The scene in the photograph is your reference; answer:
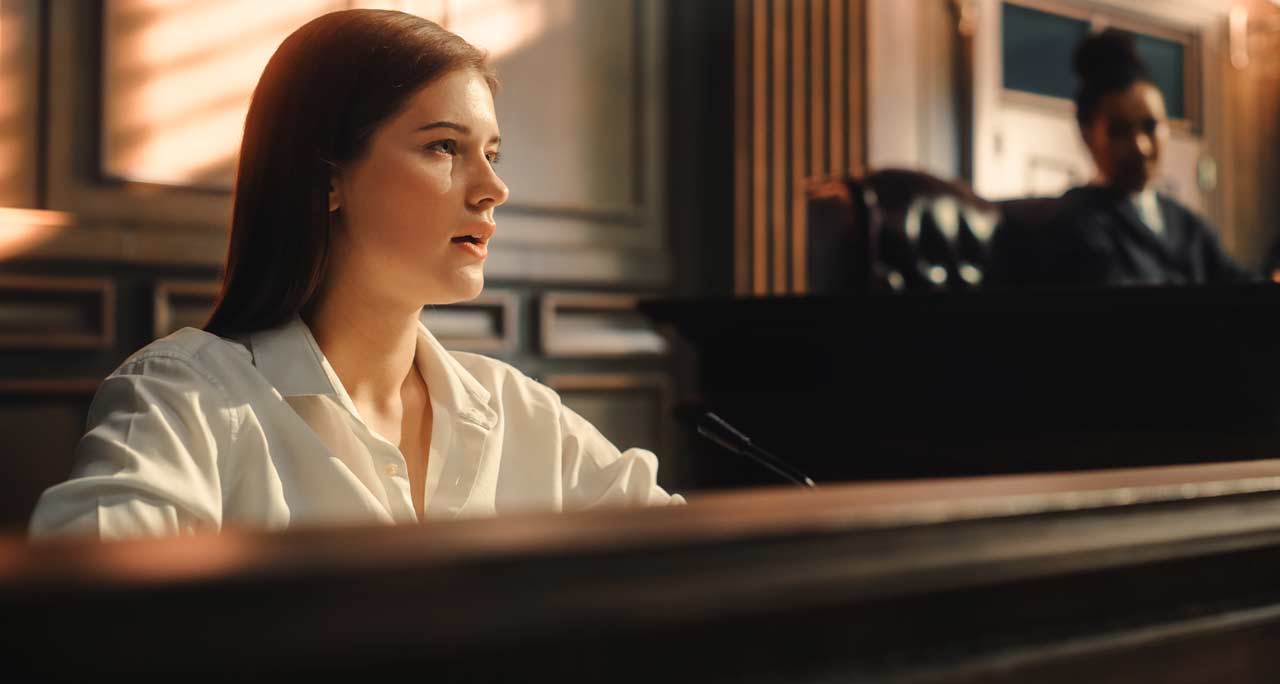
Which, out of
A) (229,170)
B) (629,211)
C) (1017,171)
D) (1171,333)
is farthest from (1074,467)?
(1017,171)

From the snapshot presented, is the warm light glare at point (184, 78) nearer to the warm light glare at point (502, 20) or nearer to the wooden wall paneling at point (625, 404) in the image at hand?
the warm light glare at point (502, 20)

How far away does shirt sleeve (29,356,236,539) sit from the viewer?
0.98 meters

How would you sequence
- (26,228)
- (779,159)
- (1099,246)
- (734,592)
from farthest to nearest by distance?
(779,159) → (1099,246) → (26,228) → (734,592)

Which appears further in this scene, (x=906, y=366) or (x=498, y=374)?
(x=906, y=366)

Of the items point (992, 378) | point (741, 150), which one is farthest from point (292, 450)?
point (741, 150)

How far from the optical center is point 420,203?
4.47ft

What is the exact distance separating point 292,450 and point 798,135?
3.15 metres

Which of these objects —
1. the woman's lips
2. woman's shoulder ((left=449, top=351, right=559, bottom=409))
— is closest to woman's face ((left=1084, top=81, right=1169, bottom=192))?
woman's shoulder ((left=449, top=351, right=559, bottom=409))

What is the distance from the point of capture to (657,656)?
0.35m

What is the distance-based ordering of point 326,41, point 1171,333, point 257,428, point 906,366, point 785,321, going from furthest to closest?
1. point 785,321
2. point 906,366
3. point 1171,333
4. point 326,41
5. point 257,428

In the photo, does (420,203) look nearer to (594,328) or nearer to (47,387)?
(47,387)

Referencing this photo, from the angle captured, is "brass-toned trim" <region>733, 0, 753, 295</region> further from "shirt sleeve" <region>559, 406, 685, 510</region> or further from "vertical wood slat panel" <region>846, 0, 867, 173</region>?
"shirt sleeve" <region>559, 406, 685, 510</region>

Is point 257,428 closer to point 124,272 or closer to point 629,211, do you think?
point 124,272

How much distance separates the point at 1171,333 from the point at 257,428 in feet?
5.48
